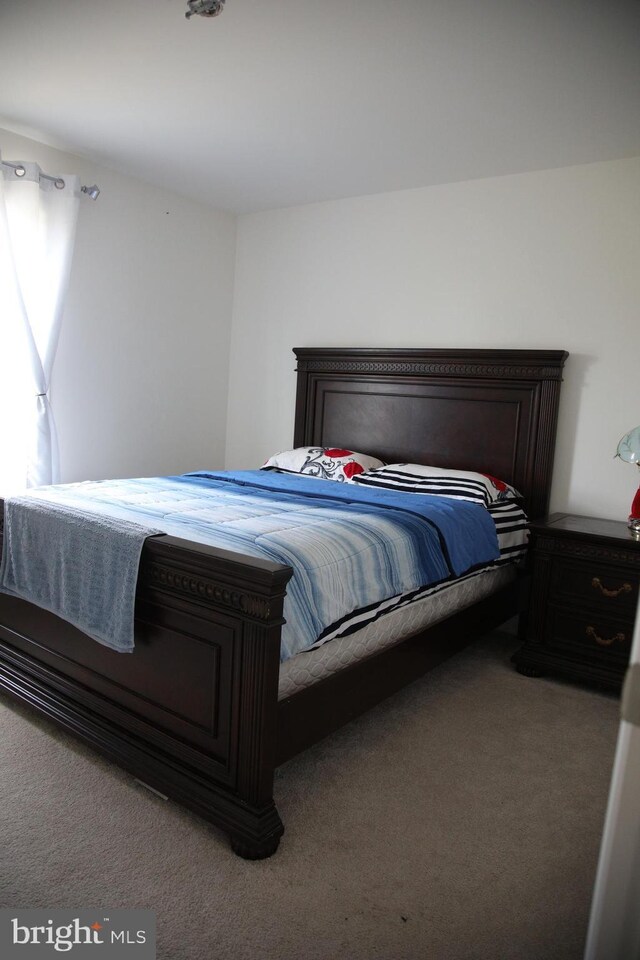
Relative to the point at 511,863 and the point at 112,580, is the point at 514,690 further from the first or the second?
the point at 112,580

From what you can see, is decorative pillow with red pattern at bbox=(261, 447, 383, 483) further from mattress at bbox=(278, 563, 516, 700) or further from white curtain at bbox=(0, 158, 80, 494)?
white curtain at bbox=(0, 158, 80, 494)

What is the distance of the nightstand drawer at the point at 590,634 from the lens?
2746 mm

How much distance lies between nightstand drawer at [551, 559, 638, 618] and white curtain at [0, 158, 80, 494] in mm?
2579

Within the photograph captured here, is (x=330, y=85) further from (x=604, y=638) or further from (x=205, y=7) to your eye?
(x=604, y=638)

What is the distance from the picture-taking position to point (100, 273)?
12.5ft

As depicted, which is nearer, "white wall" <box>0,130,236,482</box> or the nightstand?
the nightstand

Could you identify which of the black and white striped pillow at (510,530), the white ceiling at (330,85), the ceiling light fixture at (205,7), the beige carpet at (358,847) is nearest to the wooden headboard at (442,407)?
the black and white striped pillow at (510,530)

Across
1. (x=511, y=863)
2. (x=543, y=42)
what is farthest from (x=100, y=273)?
(x=511, y=863)

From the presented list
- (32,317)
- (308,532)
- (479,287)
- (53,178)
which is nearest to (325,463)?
(479,287)

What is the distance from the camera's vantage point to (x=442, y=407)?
3701 mm

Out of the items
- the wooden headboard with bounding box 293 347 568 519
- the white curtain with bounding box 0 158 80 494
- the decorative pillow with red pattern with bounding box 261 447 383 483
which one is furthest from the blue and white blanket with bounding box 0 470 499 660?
the white curtain with bounding box 0 158 80 494

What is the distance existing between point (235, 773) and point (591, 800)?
3.61 ft

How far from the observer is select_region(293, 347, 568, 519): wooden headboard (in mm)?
3389

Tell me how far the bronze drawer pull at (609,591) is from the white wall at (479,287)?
0.60m
